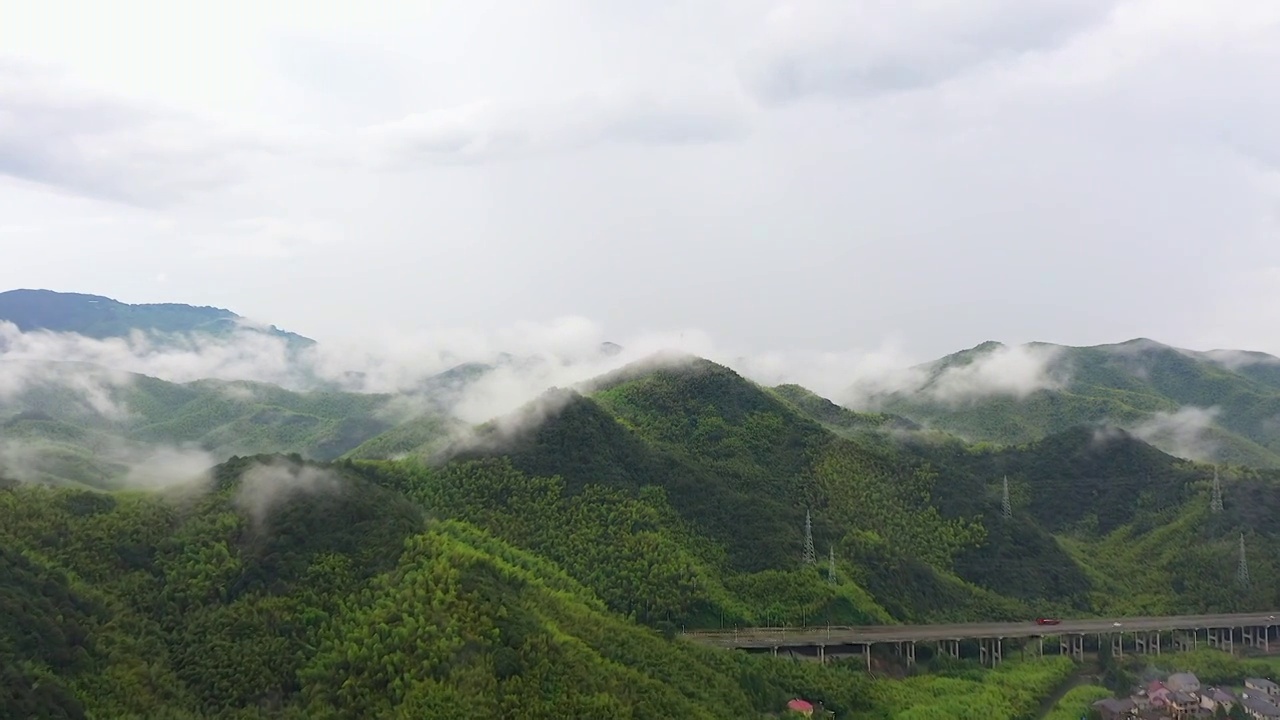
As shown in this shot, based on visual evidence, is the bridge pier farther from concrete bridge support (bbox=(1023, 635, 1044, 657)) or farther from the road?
concrete bridge support (bbox=(1023, 635, 1044, 657))

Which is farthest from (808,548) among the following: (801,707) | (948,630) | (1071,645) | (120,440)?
(120,440)

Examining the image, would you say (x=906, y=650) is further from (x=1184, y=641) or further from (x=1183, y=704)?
(x=1184, y=641)

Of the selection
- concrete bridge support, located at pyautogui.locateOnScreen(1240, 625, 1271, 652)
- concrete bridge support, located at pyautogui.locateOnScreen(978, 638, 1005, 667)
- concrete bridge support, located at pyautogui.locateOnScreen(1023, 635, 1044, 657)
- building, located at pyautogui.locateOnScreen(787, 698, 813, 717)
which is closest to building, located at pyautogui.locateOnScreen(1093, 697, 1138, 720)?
concrete bridge support, located at pyautogui.locateOnScreen(978, 638, 1005, 667)

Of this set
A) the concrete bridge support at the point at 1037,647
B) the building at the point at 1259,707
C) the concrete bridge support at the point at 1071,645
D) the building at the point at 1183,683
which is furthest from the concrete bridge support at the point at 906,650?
the building at the point at 1259,707

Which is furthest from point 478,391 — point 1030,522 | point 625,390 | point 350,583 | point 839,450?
point 350,583

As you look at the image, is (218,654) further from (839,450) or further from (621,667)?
(839,450)

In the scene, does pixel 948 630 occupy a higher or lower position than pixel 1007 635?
higher

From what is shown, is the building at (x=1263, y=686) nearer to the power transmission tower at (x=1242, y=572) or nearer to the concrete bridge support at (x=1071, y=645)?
the concrete bridge support at (x=1071, y=645)
